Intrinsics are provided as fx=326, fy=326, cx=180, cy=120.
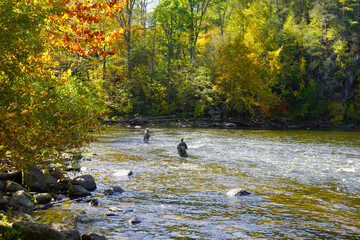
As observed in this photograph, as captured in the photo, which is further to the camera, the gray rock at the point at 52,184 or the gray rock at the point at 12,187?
the gray rock at the point at 52,184

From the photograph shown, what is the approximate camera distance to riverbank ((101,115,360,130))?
42375mm

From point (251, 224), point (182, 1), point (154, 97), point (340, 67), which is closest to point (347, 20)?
point (340, 67)

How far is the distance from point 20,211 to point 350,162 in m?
16.0

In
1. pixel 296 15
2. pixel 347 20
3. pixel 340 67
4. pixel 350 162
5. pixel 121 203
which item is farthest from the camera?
pixel 296 15

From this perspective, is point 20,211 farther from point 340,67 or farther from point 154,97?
point 340,67

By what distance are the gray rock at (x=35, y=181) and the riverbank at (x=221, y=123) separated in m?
31.0

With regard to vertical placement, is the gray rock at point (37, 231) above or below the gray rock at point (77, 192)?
above

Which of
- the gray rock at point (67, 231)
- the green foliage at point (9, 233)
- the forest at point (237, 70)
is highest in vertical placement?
the forest at point (237, 70)

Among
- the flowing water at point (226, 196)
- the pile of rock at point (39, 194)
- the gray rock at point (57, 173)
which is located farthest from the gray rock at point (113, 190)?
the gray rock at point (57, 173)

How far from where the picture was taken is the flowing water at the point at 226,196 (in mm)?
8219

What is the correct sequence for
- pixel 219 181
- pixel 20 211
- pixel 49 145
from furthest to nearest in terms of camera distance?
pixel 219 181 → pixel 20 211 → pixel 49 145

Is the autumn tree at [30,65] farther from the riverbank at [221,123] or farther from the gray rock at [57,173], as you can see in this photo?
the riverbank at [221,123]

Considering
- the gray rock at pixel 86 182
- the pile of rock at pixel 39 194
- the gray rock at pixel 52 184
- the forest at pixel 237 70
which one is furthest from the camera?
the forest at pixel 237 70

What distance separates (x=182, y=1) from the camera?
56.4 meters
